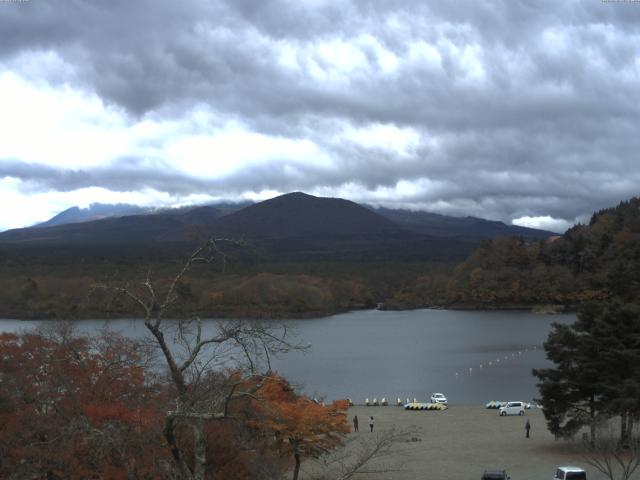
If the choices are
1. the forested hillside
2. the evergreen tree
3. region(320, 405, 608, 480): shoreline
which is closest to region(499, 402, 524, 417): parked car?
region(320, 405, 608, 480): shoreline

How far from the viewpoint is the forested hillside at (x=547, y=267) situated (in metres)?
99.9

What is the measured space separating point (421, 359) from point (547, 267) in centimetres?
6142

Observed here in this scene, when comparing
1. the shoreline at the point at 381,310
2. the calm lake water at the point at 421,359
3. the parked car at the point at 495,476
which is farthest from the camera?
the shoreline at the point at 381,310

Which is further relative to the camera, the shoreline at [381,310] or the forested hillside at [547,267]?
the forested hillside at [547,267]

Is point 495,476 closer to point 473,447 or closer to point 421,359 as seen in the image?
point 473,447

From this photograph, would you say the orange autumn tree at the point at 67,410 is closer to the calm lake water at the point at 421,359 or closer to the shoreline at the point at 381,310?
the calm lake water at the point at 421,359

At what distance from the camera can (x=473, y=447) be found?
2234 centimetres

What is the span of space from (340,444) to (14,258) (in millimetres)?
125106

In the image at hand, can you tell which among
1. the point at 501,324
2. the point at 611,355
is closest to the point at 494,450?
the point at 611,355

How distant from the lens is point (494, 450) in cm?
2161

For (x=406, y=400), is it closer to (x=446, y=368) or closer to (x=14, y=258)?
(x=446, y=368)

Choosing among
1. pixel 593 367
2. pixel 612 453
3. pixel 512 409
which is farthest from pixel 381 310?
pixel 612 453

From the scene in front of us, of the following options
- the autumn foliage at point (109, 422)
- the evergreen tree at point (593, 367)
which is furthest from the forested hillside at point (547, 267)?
the autumn foliage at point (109, 422)

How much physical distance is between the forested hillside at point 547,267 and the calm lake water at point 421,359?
16.3 meters
